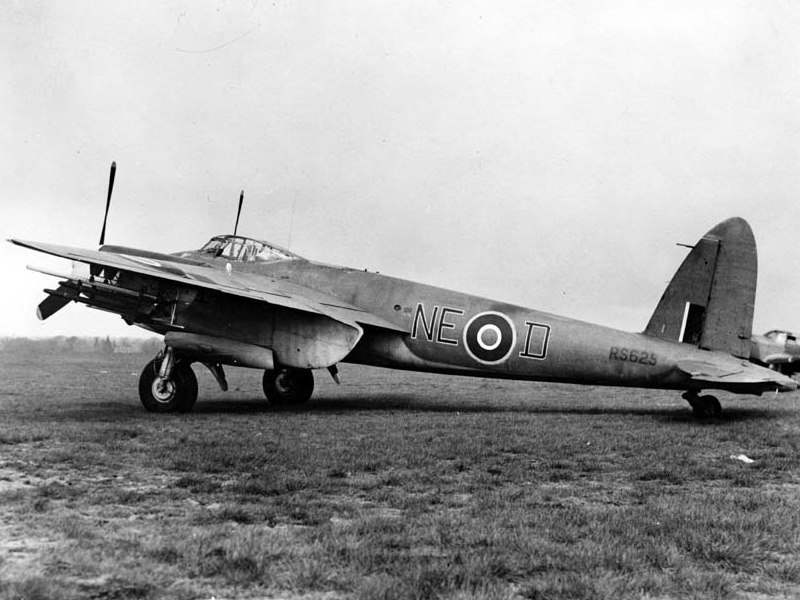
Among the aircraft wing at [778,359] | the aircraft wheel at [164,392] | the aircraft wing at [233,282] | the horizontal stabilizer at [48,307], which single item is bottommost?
the aircraft wheel at [164,392]

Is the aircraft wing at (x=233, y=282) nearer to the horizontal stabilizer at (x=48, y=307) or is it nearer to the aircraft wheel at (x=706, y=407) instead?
the horizontal stabilizer at (x=48, y=307)

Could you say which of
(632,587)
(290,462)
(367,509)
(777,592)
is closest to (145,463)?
(290,462)

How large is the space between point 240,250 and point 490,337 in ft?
16.9

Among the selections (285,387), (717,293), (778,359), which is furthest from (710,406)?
(778,359)

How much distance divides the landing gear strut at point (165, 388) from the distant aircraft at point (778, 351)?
599 inches

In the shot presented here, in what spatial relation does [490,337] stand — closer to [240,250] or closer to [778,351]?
[240,250]

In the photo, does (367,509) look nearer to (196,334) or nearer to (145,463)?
(145,463)

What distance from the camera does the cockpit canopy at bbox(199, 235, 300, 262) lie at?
1259cm

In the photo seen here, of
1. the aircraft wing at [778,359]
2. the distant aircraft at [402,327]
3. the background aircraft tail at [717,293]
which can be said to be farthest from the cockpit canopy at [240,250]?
the aircraft wing at [778,359]

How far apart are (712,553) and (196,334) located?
8.54 m

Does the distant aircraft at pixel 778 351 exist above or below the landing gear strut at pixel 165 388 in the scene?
above

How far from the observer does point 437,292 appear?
A: 463 inches

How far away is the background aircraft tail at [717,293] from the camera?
980cm

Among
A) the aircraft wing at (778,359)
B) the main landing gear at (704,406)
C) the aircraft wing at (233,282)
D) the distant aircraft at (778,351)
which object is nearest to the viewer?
the aircraft wing at (233,282)
